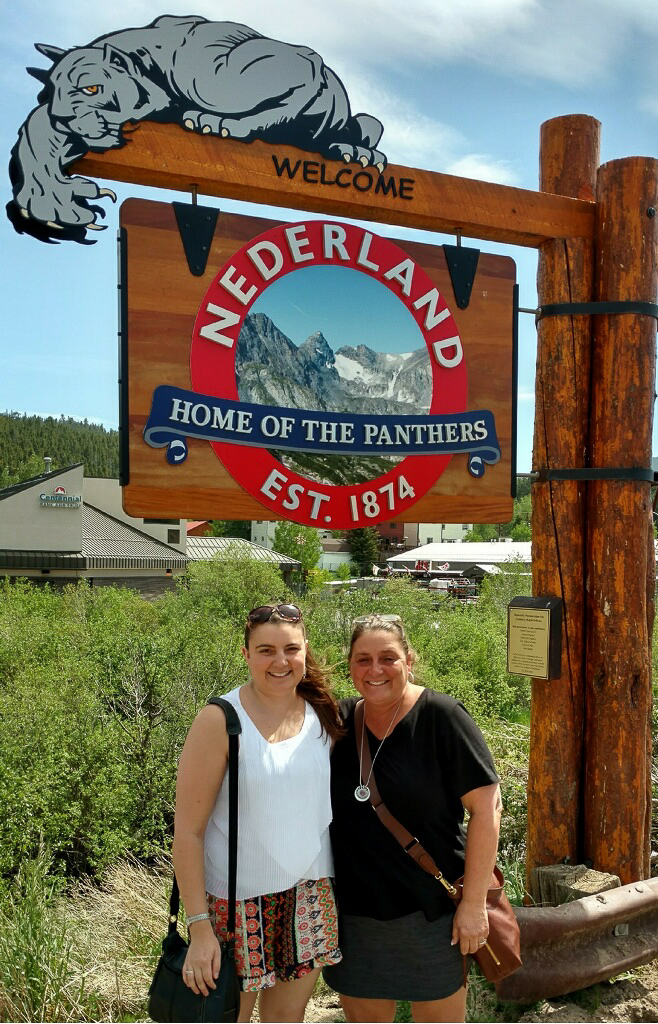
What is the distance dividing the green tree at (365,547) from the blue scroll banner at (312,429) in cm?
4595

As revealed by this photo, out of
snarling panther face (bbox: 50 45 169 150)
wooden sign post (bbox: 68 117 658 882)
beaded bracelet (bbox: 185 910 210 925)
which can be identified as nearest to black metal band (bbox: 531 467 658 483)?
wooden sign post (bbox: 68 117 658 882)

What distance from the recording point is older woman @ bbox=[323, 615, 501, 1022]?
2473 millimetres

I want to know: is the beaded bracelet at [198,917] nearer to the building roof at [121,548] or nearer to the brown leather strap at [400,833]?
the brown leather strap at [400,833]

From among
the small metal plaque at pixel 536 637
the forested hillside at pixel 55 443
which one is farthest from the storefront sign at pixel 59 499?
the forested hillside at pixel 55 443

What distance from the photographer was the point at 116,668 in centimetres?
776

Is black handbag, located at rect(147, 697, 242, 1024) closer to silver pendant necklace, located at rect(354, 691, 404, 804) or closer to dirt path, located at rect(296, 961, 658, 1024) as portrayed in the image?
silver pendant necklace, located at rect(354, 691, 404, 804)

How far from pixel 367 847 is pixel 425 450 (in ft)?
6.01

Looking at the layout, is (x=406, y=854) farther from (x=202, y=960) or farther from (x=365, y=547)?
(x=365, y=547)

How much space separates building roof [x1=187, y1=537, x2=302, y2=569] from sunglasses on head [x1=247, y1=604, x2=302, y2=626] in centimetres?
2422

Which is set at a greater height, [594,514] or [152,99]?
[152,99]

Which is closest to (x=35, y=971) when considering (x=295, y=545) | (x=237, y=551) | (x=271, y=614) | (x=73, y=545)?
(x=271, y=614)

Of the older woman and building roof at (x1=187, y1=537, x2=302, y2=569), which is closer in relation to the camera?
the older woman

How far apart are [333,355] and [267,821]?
2058 mm

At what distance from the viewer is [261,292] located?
3.41 m
